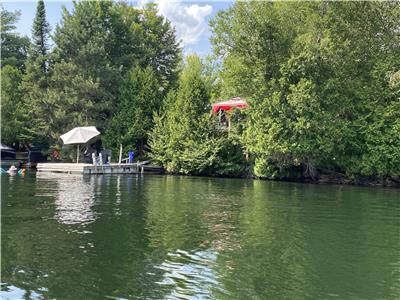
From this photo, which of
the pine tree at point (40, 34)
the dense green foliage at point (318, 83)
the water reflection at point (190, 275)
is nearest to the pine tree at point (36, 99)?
the pine tree at point (40, 34)

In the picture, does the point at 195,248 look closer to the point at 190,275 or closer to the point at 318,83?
the point at 190,275

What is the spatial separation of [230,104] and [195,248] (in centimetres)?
2724

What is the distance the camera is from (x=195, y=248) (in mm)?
11773

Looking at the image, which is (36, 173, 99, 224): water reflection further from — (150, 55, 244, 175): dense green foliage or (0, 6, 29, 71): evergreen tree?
(0, 6, 29, 71): evergreen tree

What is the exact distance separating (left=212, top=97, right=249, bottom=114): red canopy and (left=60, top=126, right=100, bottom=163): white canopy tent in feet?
33.3

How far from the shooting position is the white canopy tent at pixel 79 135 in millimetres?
38156

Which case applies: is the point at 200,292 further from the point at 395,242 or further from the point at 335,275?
the point at 395,242

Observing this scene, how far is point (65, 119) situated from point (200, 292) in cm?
3610

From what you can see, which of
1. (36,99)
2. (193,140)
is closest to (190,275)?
(193,140)

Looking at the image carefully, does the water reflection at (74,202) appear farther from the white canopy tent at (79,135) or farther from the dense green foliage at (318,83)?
the dense green foliage at (318,83)

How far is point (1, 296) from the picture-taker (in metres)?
8.12

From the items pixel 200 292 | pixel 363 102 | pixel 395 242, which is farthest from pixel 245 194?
pixel 200 292

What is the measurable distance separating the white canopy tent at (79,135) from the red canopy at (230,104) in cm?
1015

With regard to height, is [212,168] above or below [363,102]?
below
